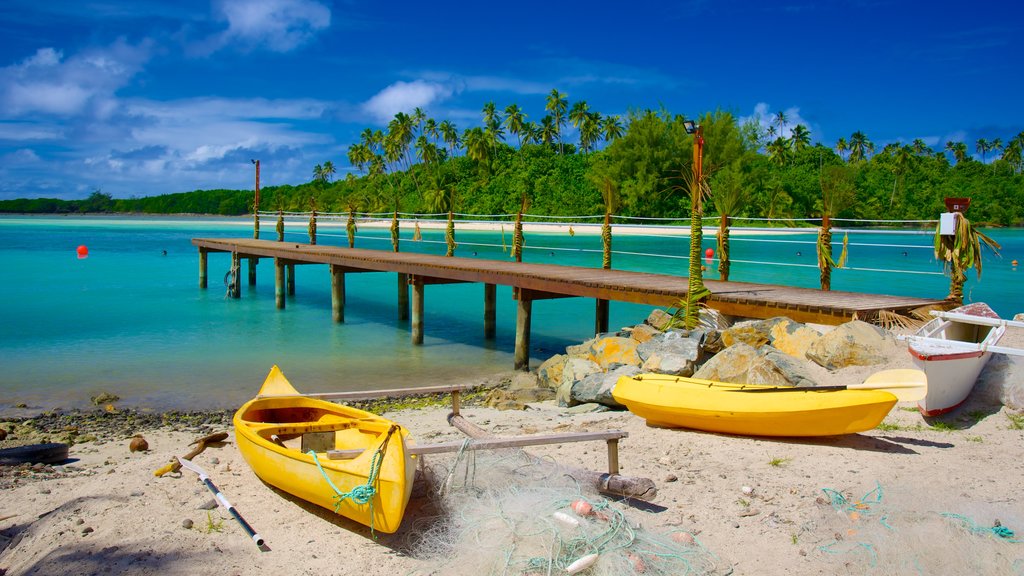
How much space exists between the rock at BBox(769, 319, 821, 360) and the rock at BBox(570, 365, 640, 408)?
1.61 m

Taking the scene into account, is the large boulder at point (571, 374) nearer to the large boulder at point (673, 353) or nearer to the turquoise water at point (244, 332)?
the large boulder at point (673, 353)

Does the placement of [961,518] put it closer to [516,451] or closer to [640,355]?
[516,451]

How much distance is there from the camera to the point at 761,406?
20.7 feet

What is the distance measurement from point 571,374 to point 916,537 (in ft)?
18.6

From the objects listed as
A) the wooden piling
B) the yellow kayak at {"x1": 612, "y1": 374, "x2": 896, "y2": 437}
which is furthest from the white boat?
the wooden piling

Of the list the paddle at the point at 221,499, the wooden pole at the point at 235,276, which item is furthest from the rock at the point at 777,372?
the wooden pole at the point at 235,276

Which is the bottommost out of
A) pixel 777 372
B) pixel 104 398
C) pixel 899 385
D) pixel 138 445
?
pixel 104 398

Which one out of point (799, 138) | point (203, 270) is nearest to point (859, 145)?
point (799, 138)

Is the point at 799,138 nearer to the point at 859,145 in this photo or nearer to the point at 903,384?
the point at 859,145

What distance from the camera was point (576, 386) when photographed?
940cm

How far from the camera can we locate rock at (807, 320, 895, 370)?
793 centimetres

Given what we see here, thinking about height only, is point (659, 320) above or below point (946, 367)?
below

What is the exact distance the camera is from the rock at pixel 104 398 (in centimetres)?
1119

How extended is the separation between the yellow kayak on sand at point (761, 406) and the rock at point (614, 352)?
3.15m
